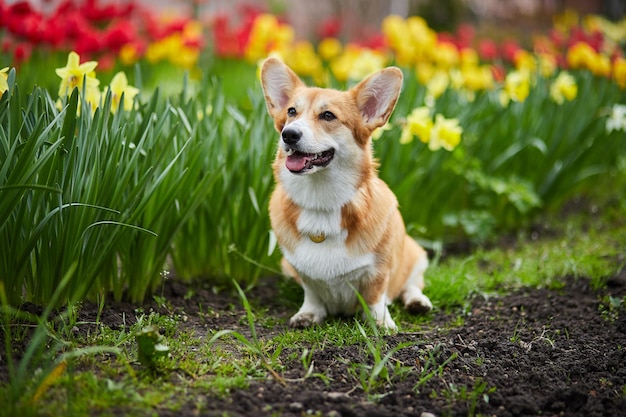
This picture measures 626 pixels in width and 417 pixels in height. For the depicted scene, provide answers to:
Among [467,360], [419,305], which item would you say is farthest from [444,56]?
[467,360]

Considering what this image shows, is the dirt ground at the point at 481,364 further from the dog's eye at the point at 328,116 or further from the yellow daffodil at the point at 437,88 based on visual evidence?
the yellow daffodil at the point at 437,88

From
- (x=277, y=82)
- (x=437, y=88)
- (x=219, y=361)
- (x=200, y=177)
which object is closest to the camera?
(x=219, y=361)

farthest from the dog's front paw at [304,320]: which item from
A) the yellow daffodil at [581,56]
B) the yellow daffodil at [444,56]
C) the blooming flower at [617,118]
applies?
the yellow daffodil at [581,56]

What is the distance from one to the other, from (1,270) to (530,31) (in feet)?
54.7

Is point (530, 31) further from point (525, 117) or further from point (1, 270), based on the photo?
point (1, 270)

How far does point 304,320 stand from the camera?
320 centimetres

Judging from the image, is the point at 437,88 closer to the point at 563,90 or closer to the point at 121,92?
the point at 563,90

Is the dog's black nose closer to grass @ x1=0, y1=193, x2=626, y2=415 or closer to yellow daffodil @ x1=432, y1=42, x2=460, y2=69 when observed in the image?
grass @ x1=0, y1=193, x2=626, y2=415

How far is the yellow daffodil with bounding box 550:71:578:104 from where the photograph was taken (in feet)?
16.4

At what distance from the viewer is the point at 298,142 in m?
2.82

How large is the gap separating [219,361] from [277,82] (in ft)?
4.49

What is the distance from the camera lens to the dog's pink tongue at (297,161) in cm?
285

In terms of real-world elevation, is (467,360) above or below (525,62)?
below

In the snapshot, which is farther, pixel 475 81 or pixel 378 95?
pixel 475 81
